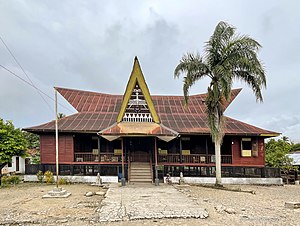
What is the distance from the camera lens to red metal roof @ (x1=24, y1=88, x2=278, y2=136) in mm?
17844

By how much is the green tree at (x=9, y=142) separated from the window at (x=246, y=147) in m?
14.8

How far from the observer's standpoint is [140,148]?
19.1m

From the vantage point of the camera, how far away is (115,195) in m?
11.6

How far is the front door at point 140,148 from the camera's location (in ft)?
61.5

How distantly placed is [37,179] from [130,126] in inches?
276

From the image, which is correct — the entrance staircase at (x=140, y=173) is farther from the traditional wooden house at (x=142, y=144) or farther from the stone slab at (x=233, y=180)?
the stone slab at (x=233, y=180)

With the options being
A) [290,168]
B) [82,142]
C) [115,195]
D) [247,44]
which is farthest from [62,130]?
[290,168]

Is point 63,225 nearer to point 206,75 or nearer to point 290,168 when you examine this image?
point 206,75

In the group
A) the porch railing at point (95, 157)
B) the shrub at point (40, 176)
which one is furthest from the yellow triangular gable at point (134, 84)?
the shrub at point (40, 176)

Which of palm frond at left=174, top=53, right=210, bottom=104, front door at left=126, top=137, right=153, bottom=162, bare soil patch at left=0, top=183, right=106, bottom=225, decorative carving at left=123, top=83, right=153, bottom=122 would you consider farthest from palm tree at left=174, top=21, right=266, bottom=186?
bare soil patch at left=0, top=183, right=106, bottom=225

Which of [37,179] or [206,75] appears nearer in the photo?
[206,75]

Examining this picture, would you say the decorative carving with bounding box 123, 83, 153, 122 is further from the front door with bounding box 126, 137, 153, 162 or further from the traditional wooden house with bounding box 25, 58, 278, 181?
the front door with bounding box 126, 137, 153, 162

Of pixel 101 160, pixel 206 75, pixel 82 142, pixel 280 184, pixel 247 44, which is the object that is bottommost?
pixel 280 184

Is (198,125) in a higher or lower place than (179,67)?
lower
